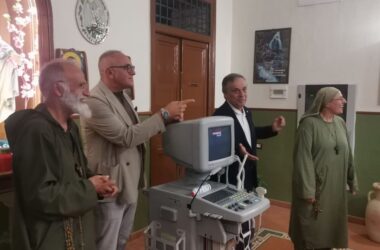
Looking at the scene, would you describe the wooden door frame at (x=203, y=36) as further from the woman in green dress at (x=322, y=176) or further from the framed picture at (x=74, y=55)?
the woman in green dress at (x=322, y=176)

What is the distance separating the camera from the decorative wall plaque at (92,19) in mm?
2549

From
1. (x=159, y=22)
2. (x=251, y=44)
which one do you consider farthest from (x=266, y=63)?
(x=159, y=22)

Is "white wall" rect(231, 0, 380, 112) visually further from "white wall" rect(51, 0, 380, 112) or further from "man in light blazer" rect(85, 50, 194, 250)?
"man in light blazer" rect(85, 50, 194, 250)

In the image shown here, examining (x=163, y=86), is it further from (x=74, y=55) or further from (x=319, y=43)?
(x=319, y=43)

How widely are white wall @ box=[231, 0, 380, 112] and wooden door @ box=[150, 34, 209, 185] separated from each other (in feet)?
2.17

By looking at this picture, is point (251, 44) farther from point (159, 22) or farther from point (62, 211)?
point (62, 211)

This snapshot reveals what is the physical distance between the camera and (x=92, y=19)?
8.63ft

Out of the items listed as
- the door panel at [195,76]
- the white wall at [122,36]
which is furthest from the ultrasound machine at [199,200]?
the door panel at [195,76]

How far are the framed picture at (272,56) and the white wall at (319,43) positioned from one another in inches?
2.6

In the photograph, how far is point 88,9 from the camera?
8.52 ft

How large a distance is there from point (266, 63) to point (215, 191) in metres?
2.82

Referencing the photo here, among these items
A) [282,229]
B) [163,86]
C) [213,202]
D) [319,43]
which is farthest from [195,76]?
[213,202]

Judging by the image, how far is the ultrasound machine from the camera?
1644 millimetres

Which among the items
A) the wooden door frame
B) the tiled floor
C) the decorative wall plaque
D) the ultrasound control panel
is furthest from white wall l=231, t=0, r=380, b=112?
the ultrasound control panel
